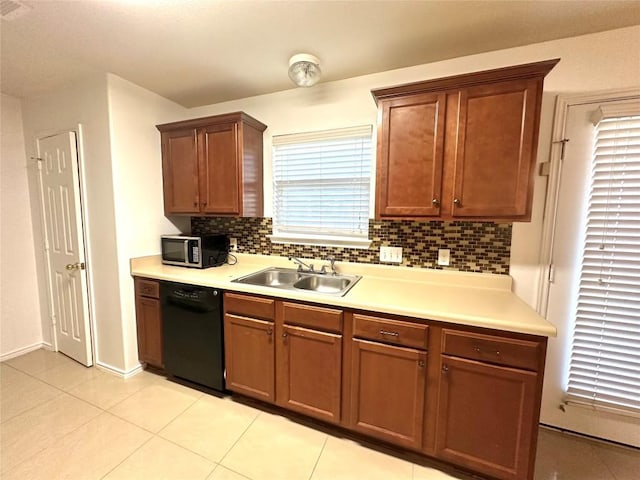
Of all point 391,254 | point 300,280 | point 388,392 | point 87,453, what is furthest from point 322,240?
point 87,453

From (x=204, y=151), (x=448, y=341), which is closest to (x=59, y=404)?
(x=204, y=151)

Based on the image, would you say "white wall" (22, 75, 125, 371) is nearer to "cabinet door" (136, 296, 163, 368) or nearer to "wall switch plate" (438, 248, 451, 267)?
"cabinet door" (136, 296, 163, 368)

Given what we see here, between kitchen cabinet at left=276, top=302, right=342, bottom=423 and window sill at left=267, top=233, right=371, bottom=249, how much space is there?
2.38 feet

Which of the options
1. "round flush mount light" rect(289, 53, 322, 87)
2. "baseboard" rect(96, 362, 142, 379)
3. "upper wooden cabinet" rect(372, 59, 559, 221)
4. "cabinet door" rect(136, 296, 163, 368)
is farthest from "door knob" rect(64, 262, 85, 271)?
"upper wooden cabinet" rect(372, 59, 559, 221)

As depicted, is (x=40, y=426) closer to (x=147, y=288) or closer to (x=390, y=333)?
(x=147, y=288)

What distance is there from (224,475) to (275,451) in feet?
0.96

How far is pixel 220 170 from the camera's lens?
225cm

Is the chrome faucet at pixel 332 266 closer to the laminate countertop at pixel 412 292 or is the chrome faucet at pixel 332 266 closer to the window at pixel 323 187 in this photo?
the laminate countertop at pixel 412 292

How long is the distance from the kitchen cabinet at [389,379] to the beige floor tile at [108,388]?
5.79 ft

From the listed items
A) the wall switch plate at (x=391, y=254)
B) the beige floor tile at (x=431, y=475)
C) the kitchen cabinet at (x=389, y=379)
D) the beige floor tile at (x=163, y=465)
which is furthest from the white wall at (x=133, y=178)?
the beige floor tile at (x=431, y=475)

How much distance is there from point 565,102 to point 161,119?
3100mm

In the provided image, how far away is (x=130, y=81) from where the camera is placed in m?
2.18

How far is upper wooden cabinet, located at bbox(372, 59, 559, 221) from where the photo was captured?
1436 mm

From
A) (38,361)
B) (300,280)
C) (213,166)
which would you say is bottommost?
(38,361)
